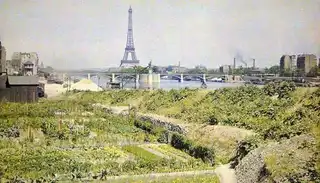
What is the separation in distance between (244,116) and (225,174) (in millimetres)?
2460

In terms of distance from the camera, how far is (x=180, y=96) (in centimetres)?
1062

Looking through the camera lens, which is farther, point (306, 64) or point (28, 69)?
point (28, 69)

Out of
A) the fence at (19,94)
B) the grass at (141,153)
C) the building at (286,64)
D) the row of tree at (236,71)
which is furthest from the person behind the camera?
the row of tree at (236,71)

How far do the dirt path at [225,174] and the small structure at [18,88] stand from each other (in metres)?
5.50

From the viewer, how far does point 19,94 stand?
9680mm

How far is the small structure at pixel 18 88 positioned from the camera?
369 inches

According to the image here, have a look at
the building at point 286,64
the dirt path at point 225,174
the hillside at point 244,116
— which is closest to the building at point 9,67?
the hillside at point 244,116

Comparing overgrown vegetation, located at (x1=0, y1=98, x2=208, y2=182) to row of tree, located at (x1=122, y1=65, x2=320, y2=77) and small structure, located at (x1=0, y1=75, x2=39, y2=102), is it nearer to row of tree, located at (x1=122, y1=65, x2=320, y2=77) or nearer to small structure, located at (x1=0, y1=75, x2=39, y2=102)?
small structure, located at (x1=0, y1=75, x2=39, y2=102)

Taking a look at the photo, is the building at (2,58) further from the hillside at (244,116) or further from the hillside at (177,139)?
the hillside at (244,116)

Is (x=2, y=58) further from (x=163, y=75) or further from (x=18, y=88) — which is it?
(x=163, y=75)

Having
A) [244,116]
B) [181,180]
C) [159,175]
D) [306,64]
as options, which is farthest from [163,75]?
[181,180]

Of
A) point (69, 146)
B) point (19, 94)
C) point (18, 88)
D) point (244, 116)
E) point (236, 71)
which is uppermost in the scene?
point (236, 71)

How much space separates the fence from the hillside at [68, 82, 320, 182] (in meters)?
2.63

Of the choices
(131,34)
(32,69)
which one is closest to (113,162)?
(131,34)
